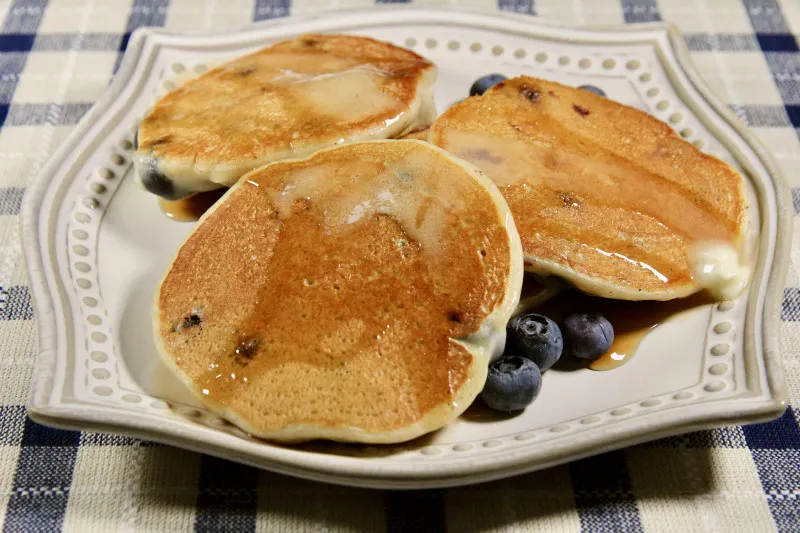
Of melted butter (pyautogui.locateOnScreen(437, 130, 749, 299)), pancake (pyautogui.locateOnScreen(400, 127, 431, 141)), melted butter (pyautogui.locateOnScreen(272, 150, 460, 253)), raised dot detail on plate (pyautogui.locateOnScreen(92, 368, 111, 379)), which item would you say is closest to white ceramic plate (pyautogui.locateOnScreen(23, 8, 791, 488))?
raised dot detail on plate (pyautogui.locateOnScreen(92, 368, 111, 379))

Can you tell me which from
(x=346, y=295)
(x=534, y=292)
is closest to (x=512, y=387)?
(x=534, y=292)

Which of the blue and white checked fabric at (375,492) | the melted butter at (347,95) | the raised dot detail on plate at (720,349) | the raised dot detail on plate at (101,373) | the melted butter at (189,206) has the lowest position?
the blue and white checked fabric at (375,492)

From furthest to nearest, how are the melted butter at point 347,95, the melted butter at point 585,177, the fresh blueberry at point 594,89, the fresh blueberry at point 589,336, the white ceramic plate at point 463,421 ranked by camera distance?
the fresh blueberry at point 594,89 → the melted butter at point 347,95 → the melted butter at point 585,177 → the fresh blueberry at point 589,336 → the white ceramic plate at point 463,421

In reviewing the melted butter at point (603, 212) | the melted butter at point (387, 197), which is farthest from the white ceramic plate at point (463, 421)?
the melted butter at point (387, 197)

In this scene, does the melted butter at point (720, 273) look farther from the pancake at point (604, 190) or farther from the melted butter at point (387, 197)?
the melted butter at point (387, 197)

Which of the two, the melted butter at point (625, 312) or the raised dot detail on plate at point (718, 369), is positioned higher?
the raised dot detail on plate at point (718, 369)

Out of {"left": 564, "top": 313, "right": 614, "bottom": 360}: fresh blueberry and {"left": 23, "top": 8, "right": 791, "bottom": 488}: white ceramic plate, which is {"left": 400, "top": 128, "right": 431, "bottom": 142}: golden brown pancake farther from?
{"left": 564, "top": 313, "right": 614, "bottom": 360}: fresh blueberry

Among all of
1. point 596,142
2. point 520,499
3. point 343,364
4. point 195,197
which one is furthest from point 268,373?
point 596,142
